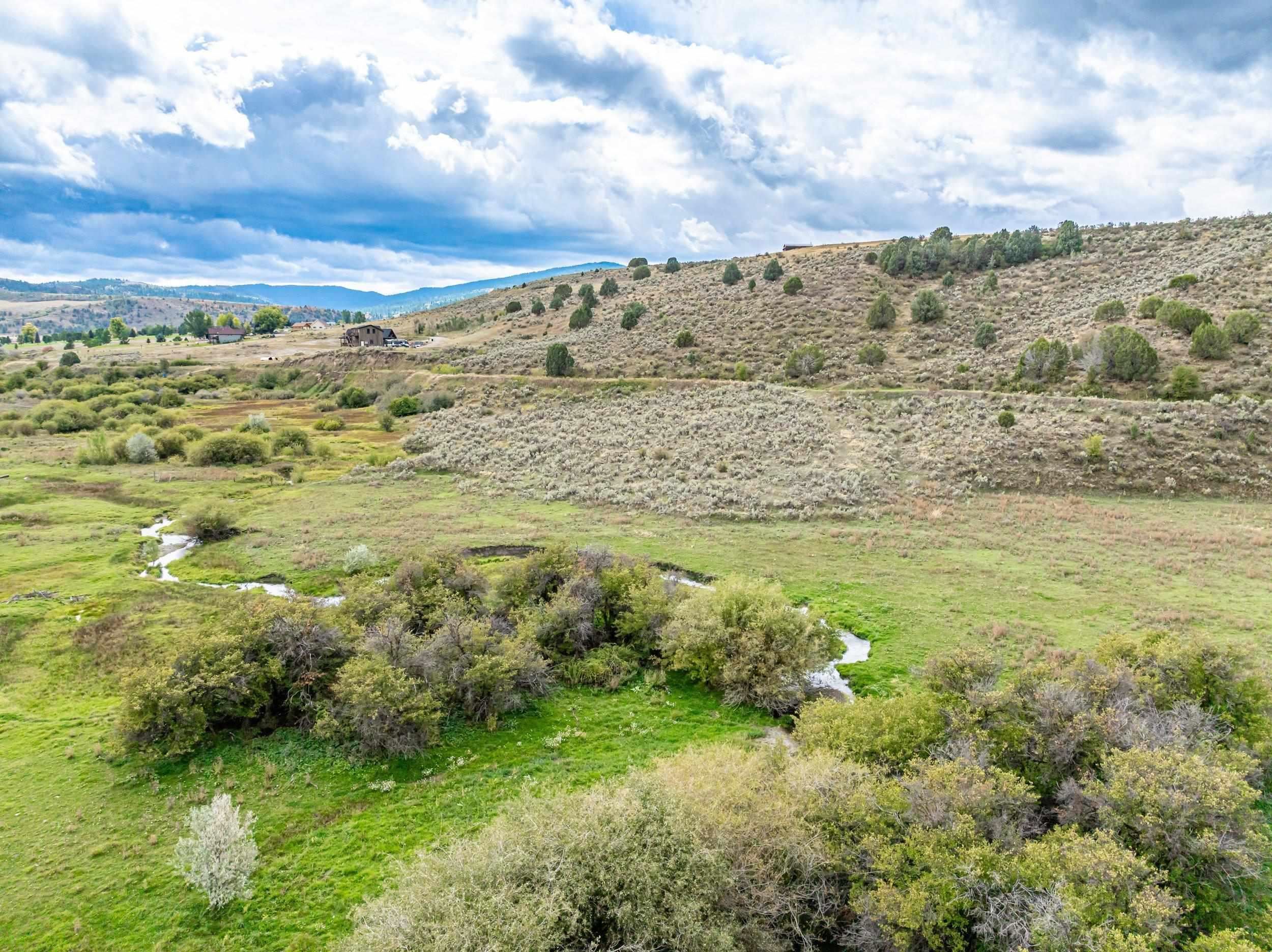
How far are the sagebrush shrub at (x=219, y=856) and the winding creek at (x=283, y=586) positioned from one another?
11.6 metres

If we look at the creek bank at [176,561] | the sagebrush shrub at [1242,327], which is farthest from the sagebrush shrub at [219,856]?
the sagebrush shrub at [1242,327]

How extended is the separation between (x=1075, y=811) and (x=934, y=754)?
274 cm

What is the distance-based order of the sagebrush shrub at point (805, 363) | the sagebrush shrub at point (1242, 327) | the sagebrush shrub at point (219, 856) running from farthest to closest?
the sagebrush shrub at point (805, 363), the sagebrush shrub at point (1242, 327), the sagebrush shrub at point (219, 856)

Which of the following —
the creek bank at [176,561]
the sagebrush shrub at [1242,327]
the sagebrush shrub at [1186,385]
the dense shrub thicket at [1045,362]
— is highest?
the sagebrush shrub at [1242,327]

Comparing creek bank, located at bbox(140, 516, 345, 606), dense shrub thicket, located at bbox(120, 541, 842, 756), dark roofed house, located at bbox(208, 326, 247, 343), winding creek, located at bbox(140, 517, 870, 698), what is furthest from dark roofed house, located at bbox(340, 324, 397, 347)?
dense shrub thicket, located at bbox(120, 541, 842, 756)

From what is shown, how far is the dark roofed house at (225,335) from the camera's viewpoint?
14975cm

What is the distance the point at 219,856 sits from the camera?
13.3 metres

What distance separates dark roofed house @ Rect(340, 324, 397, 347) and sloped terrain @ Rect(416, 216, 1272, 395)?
1713 centimetres

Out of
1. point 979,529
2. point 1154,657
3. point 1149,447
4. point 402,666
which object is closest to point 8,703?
point 402,666

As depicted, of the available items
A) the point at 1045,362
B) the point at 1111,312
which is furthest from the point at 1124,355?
the point at 1111,312

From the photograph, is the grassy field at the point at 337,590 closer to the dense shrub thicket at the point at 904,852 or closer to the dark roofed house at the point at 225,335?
the dense shrub thicket at the point at 904,852

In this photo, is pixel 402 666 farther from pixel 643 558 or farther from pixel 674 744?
pixel 643 558

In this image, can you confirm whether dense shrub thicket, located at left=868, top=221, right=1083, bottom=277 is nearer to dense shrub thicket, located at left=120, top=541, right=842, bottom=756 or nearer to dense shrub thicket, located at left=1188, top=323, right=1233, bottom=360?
dense shrub thicket, located at left=1188, top=323, right=1233, bottom=360

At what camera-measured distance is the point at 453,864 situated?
10516 millimetres
